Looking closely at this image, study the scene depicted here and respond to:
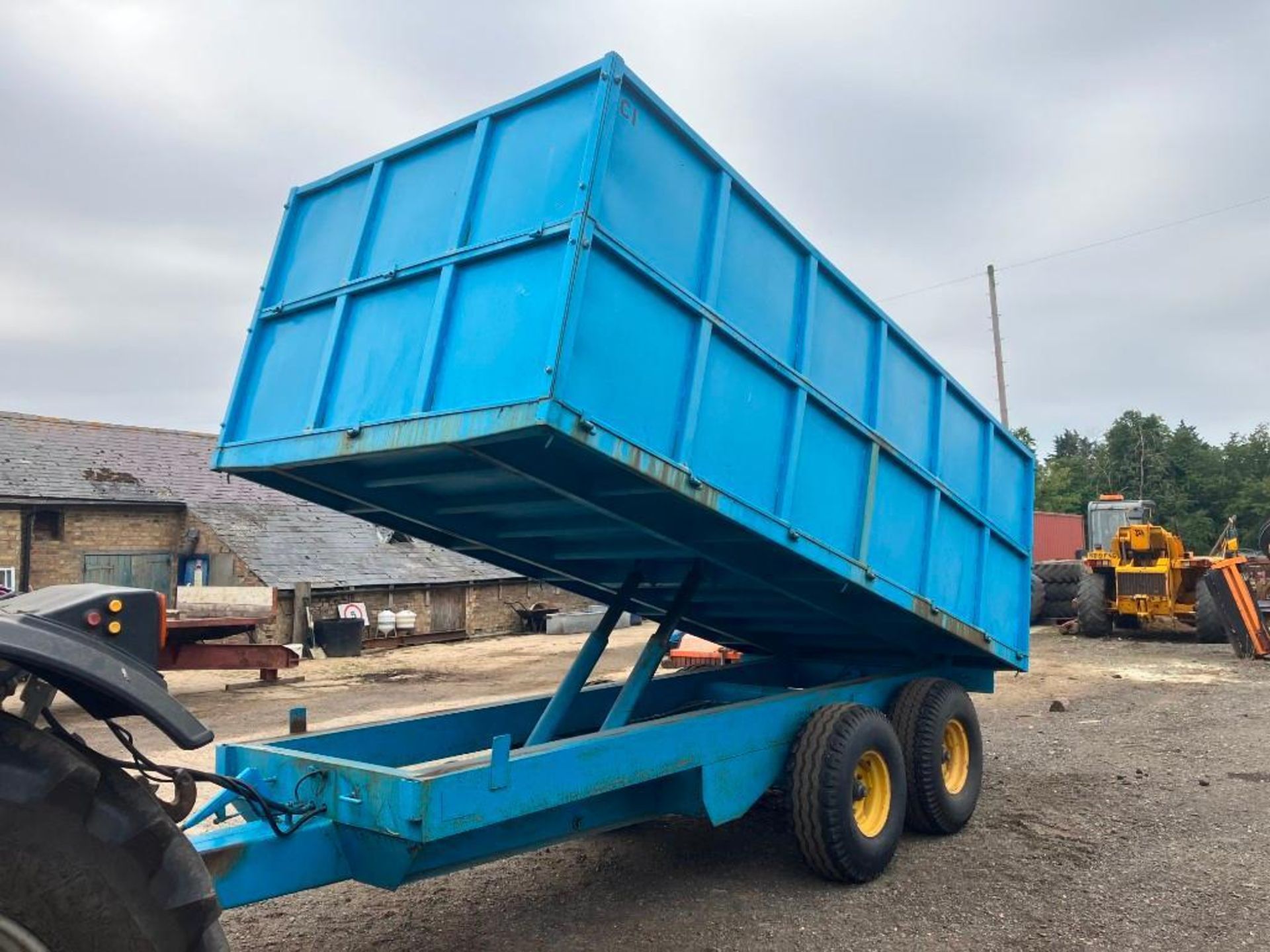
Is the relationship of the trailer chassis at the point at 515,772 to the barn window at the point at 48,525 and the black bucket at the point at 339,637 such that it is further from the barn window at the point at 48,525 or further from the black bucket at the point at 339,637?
the barn window at the point at 48,525

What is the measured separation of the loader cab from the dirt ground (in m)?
14.1

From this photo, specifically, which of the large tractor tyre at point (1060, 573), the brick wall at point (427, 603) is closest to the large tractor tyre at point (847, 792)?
the brick wall at point (427, 603)

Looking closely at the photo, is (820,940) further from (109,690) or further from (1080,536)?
(1080,536)

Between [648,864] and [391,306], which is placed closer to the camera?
[391,306]

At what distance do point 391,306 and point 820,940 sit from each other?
136 inches

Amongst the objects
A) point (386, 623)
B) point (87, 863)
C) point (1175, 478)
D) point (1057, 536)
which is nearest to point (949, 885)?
point (87, 863)

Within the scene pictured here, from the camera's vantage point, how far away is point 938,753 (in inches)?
246

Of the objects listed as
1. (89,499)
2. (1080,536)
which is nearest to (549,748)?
(89,499)

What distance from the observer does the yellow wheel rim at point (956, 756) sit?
6539 millimetres

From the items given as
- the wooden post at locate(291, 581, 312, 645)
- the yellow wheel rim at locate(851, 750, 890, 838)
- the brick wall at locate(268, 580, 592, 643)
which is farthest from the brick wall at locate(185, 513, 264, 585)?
the yellow wheel rim at locate(851, 750, 890, 838)

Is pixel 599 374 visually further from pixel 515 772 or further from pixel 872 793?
pixel 872 793

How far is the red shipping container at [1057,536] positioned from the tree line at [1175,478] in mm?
24353

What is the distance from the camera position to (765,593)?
20.1 feet

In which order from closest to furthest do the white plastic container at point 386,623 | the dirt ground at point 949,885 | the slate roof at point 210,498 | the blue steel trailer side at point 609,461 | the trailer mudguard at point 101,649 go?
the trailer mudguard at point 101,649 < the blue steel trailer side at point 609,461 < the dirt ground at point 949,885 < the slate roof at point 210,498 < the white plastic container at point 386,623
